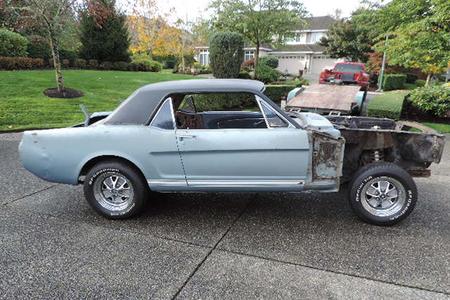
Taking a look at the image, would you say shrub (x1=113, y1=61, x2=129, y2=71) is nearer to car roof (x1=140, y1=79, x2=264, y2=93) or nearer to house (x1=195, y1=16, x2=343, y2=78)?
car roof (x1=140, y1=79, x2=264, y2=93)

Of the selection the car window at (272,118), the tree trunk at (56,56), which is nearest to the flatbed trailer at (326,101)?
the car window at (272,118)

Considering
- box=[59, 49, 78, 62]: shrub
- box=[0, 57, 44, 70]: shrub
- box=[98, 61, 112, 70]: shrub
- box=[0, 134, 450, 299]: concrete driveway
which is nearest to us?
box=[0, 134, 450, 299]: concrete driveway

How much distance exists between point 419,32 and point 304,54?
33.3m

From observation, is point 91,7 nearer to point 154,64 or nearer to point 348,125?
point 348,125

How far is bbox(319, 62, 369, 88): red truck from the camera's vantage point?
18188 mm

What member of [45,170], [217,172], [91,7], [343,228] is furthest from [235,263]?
[91,7]

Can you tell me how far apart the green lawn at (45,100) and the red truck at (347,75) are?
10.4 meters

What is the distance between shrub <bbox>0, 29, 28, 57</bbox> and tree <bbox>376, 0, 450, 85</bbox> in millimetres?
15463

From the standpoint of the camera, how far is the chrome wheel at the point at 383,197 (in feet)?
12.4

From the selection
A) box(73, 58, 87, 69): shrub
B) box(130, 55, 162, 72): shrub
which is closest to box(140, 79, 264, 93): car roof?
box(73, 58, 87, 69): shrub

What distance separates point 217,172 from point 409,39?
956 cm

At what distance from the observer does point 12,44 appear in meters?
15.7

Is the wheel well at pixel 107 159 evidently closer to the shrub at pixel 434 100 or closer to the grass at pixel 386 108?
the grass at pixel 386 108

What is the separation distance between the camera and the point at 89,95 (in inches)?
477
